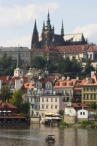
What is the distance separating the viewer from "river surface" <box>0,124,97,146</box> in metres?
79.7

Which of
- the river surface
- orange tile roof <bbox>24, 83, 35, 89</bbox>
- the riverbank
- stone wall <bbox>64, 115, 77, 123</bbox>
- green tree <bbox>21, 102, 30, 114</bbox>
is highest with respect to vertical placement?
orange tile roof <bbox>24, 83, 35, 89</bbox>

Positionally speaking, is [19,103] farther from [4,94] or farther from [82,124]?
[82,124]

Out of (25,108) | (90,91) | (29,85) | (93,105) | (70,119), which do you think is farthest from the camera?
(29,85)

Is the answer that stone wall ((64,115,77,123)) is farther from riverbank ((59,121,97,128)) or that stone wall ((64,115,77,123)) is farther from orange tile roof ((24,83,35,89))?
orange tile roof ((24,83,35,89))

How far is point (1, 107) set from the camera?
115 meters

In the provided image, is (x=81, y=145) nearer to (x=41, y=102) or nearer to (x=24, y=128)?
(x=24, y=128)

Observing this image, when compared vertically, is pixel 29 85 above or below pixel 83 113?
above

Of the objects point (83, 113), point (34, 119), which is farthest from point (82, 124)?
point (34, 119)

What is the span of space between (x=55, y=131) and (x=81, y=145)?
17636 millimetres

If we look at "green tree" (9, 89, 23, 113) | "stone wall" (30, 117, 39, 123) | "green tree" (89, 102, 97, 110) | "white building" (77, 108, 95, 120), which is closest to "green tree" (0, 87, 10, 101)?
"green tree" (9, 89, 23, 113)

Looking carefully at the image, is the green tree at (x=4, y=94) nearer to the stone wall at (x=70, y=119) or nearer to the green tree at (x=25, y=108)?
the green tree at (x=25, y=108)

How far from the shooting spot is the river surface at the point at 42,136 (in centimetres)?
7971

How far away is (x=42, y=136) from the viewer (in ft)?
287

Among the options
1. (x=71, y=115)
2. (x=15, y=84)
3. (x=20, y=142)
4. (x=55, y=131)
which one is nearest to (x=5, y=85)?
(x=15, y=84)
